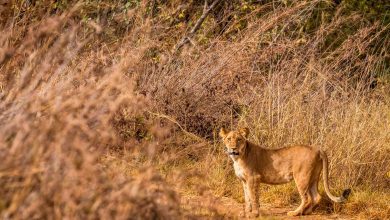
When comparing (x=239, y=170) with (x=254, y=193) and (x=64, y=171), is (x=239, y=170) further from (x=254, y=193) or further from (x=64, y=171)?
(x=64, y=171)

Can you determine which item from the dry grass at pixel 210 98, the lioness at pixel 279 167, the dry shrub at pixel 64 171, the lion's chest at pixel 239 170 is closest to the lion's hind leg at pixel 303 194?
the lioness at pixel 279 167

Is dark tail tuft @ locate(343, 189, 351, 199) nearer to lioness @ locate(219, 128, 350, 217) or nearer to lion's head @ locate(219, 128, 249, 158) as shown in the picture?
lioness @ locate(219, 128, 350, 217)

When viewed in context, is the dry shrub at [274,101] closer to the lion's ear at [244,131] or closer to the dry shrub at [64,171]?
the lion's ear at [244,131]

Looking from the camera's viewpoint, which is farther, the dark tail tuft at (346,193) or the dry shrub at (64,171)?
the dark tail tuft at (346,193)

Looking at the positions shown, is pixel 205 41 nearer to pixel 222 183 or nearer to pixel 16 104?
pixel 222 183

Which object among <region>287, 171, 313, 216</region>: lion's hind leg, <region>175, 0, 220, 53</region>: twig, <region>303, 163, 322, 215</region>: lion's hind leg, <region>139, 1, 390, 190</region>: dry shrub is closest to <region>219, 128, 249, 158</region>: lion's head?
<region>287, 171, 313, 216</region>: lion's hind leg


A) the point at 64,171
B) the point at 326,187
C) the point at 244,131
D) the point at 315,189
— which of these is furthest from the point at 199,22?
the point at 64,171

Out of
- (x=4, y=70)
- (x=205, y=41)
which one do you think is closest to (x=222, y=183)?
(x=4, y=70)

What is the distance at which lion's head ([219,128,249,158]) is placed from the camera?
22.5 feet

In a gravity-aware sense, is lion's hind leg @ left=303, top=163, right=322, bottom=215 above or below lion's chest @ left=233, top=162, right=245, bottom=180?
below

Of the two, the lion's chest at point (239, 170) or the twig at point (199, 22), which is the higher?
the twig at point (199, 22)

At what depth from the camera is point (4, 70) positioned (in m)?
5.77

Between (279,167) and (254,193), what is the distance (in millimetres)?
363

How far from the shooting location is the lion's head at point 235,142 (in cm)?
686
